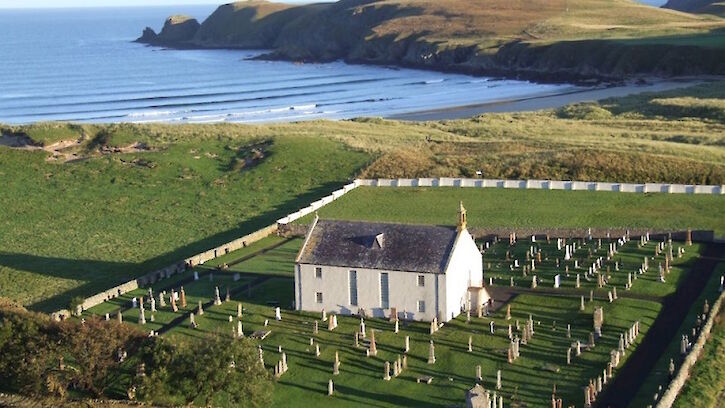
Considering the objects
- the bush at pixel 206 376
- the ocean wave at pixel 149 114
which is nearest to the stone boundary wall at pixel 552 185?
the bush at pixel 206 376

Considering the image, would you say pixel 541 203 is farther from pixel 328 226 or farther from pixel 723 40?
pixel 723 40

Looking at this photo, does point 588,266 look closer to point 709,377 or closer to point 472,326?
point 472,326

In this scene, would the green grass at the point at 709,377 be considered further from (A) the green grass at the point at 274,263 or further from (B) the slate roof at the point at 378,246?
(A) the green grass at the point at 274,263

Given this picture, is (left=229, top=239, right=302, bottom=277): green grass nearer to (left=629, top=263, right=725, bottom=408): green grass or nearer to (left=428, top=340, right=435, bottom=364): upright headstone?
(left=428, top=340, right=435, bottom=364): upright headstone

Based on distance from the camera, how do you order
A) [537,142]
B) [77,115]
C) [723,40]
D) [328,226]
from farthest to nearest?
[723,40] < [77,115] < [537,142] < [328,226]

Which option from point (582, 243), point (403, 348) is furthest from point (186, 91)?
point (403, 348)

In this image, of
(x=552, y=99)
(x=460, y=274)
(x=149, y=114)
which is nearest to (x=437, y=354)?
(x=460, y=274)

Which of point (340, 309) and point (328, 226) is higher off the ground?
point (328, 226)
